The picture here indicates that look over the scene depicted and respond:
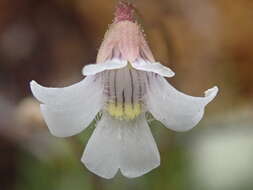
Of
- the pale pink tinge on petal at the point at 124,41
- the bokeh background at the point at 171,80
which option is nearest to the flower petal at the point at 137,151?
the pale pink tinge on petal at the point at 124,41

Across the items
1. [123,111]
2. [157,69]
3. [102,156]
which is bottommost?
[102,156]

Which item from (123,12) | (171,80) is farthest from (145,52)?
(171,80)

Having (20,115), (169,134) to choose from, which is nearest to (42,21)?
(20,115)

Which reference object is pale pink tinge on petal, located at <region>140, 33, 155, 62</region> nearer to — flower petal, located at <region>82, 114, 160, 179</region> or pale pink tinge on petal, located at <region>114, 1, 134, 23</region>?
pale pink tinge on petal, located at <region>114, 1, 134, 23</region>

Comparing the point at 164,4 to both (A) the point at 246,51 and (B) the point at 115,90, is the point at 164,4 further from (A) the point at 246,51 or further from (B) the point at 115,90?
(B) the point at 115,90

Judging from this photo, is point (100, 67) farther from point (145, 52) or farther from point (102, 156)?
point (102, 156)

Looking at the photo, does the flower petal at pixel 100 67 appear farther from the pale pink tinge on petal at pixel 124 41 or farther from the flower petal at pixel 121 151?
the flower petal at pixel 121 151
